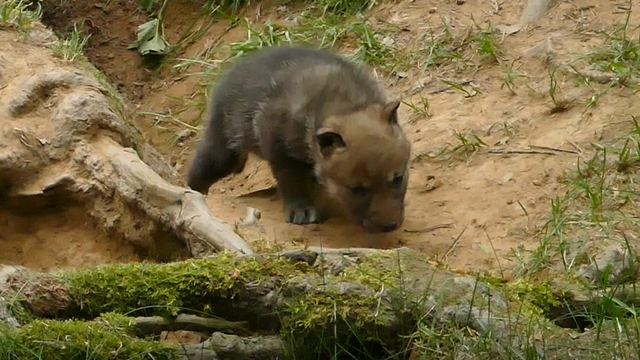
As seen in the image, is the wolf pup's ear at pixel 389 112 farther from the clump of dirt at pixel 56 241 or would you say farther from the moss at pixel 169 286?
the moss at pixel 169 286

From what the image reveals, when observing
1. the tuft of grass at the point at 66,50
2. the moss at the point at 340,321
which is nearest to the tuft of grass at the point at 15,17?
the tuft of grass at the point at 66,50

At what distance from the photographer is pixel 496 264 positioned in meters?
4.37

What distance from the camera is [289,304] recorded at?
3.17 m

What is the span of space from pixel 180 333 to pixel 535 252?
159 centimetres

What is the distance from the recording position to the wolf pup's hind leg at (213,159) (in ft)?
20.4

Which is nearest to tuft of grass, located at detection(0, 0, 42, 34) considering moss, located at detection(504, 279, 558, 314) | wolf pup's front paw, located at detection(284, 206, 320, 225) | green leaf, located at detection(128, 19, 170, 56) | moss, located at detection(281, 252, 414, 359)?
wolf pup's front paw, located at detection(284, 206, 320, 225)

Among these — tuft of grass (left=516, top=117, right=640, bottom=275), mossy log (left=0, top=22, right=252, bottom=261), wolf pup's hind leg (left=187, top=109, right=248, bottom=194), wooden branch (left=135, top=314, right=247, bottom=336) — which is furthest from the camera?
wolf pup's hind leg (left=187, top=109, right=248, bottom=194)

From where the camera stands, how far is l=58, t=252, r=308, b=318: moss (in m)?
3.26

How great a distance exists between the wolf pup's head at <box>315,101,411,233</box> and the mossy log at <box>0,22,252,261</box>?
0.87 meters

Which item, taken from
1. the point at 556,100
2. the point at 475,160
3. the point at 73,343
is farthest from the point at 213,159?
the point at 73,343

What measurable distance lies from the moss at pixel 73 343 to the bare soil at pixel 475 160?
4.36 feet

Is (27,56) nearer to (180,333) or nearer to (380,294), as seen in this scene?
(180,333)

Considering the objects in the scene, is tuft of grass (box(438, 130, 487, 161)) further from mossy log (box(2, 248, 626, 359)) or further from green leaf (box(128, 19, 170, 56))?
green leaf (box(128, 19, 170, 56))

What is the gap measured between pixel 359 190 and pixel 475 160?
75 centimetres
